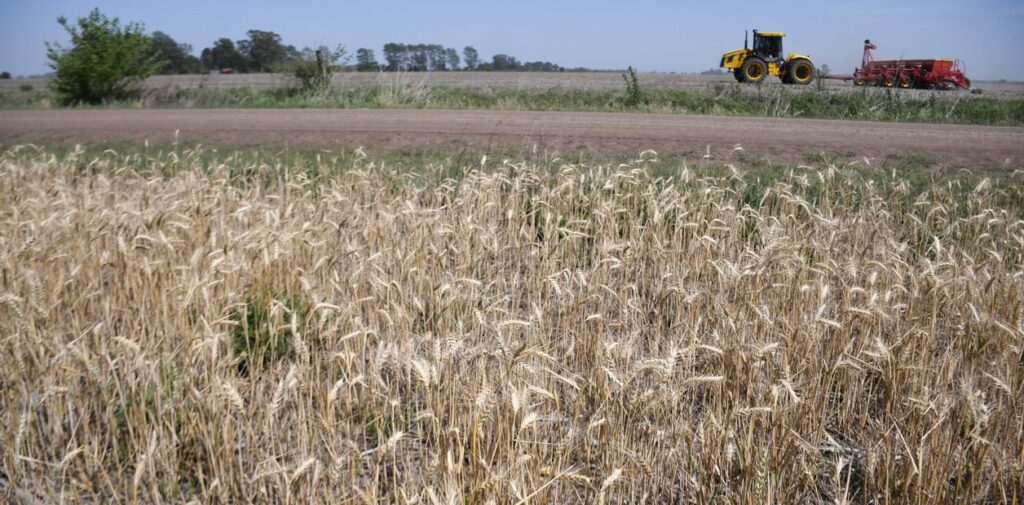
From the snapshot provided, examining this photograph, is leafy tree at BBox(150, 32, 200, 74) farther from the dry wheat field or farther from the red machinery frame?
the dry wheat field

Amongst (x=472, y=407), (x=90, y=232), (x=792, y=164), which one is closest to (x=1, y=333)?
(x=90, y=232)

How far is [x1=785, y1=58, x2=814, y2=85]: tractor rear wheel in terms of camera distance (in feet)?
88.9

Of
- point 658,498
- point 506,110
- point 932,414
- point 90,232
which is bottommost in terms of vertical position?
point 658,498

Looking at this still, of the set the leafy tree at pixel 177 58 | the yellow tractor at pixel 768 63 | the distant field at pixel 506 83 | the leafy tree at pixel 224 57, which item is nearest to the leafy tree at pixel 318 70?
the distant field at pixel 506 83

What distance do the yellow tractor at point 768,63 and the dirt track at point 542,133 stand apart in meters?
9.82

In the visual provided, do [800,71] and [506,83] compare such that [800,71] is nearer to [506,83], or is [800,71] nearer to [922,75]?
[922,75]

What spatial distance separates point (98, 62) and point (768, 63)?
24.6m

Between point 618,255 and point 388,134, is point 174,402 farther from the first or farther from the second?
point 388,134

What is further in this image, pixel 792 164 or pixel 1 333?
pixel 792 164

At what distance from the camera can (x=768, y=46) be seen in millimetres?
27891

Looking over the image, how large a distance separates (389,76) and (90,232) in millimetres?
21149

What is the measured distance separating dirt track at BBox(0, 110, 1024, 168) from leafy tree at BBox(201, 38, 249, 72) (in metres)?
67.8

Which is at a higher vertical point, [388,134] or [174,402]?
[388,134]

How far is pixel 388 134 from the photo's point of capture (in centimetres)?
1473
